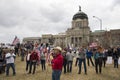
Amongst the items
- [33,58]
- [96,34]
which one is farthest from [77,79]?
[96,34]

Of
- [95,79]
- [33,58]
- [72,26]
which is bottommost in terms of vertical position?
[95,79]

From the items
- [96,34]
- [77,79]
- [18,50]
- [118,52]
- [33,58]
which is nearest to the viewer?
[77,79]

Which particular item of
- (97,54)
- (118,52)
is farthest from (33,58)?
(118,52)

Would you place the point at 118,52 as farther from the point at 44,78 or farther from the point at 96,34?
the point at 96,34

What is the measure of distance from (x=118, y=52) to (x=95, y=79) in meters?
8.73

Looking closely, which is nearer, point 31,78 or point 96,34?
point 31,78

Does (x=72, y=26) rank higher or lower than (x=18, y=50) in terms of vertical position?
higher

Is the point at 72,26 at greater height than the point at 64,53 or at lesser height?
greater

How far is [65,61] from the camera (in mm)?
20250

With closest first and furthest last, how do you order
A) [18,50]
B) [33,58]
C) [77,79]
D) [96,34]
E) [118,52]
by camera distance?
[77,79] < [33,58] < [118,52] < [18,50] < [96,34]

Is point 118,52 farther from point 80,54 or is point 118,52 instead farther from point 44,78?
point 44,78

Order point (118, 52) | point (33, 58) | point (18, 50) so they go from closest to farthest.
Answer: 1. point (33, 58)
2. point (118, 52)
3. point (18, 50)

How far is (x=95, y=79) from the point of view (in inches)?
682

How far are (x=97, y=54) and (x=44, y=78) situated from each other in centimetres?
452
